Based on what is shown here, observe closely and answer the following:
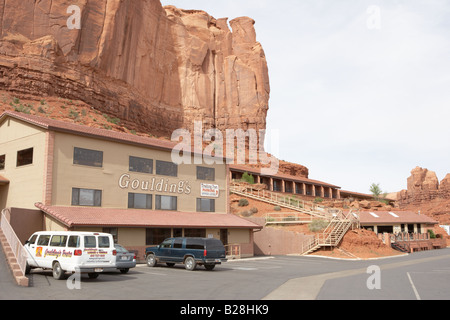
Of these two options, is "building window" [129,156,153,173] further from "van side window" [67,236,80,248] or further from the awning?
"van side window" [67,236,80,248]

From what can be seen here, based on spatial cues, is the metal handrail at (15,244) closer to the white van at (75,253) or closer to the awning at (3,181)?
the white van at (75,253)

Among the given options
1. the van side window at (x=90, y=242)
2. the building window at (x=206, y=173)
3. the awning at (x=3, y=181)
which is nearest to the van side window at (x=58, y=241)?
the van side window at (x=90, y=242)

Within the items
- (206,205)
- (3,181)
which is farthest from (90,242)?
(206,205)

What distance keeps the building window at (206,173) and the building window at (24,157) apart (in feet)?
46.8

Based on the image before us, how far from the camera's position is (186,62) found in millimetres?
115375

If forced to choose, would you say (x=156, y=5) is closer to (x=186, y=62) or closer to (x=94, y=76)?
(x=186, y=62)

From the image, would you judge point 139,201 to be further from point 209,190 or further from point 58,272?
point 58,272

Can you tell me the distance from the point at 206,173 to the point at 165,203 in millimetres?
5601

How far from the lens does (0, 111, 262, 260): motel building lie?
28.1m

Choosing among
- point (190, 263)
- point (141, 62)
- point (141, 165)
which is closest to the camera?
point (190, 263)

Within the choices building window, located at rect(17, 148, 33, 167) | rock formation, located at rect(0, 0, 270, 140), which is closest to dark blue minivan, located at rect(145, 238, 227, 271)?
building window, located at rect(17, 148, 33, 167)

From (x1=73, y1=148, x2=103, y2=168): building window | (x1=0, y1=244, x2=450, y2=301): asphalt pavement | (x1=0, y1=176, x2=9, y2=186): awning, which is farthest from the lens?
(x1=0, y1=176, x2=9, y2=186): awning

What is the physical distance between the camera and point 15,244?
66.9 ft
